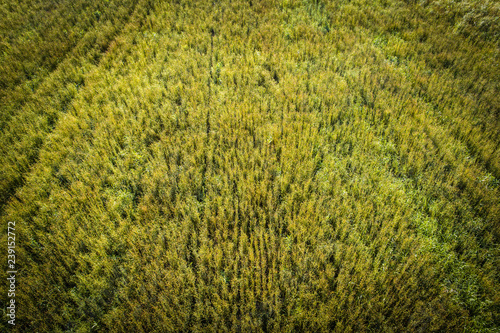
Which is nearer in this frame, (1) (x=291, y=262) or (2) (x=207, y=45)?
(1) (x=291, y=262)

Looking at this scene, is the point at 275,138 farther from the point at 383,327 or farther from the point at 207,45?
the point at 207,45

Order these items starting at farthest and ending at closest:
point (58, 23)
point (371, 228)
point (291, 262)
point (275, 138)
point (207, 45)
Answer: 1. point (58, 23)
2. point (207, 45)
3. point (275, 138)
4. point (371, 228)
5. point (291, 262)

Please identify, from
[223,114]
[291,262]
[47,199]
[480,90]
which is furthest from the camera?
[480,90]

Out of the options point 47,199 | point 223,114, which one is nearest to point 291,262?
point 223,114

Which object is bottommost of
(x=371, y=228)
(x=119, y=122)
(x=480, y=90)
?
(x=371, y=228)

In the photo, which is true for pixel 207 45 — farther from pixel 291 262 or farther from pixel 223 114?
pixel 291 262

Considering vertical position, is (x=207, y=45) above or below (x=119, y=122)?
above
